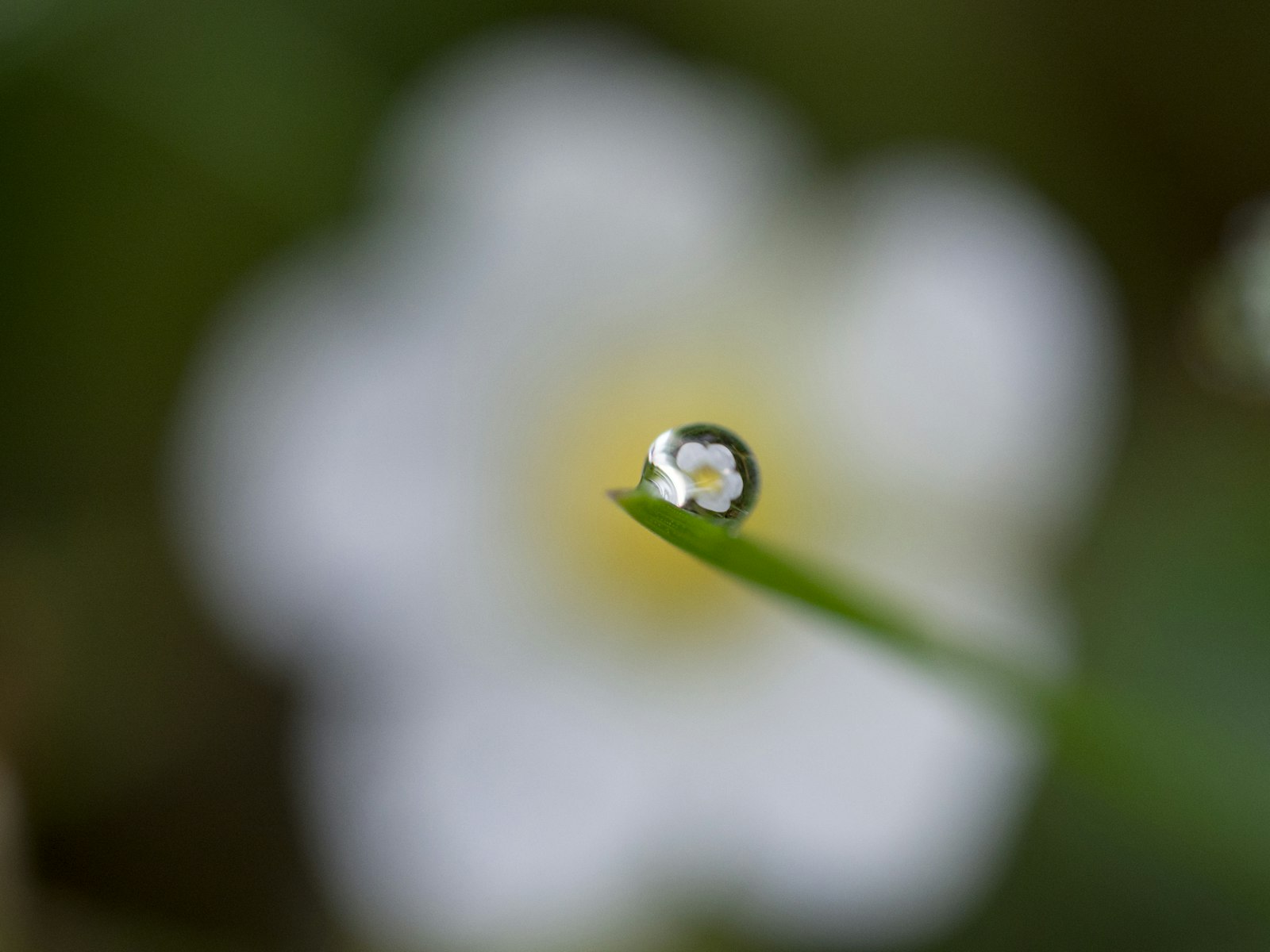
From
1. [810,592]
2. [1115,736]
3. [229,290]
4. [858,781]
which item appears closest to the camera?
[810,592]

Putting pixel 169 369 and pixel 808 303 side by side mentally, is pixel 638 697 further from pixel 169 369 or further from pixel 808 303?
pixel 169 369

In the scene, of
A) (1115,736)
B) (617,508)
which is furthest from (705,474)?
(617,508)

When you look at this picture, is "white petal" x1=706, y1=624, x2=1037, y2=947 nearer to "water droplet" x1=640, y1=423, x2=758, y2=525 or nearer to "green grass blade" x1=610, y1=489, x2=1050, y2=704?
"green grass blade" x1=610, y1=489, x2=1050, y2=704

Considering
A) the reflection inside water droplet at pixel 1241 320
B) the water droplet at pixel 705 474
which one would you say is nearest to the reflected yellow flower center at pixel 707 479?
the water droplet at pixel 705 474

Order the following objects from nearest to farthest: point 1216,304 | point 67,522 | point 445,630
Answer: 1. point 1216,304
2. point 445,630
3. point 67,522

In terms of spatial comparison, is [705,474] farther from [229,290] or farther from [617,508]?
[229,290]

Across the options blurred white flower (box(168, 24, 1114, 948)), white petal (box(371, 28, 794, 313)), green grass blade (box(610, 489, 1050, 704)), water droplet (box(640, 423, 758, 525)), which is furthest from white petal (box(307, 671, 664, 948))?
water droplet (box(640, 423, 758, 525))

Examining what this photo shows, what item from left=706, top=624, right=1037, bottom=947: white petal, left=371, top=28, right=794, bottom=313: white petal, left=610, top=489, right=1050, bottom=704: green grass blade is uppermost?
left=371, top=28, right=794, bottom=313: white petal

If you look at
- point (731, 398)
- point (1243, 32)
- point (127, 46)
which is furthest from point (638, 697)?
point (1243, 32)

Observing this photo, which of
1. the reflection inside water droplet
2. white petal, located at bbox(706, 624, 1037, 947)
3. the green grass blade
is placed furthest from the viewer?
white petal, located at bbox(706, 624, 1037, 947)
